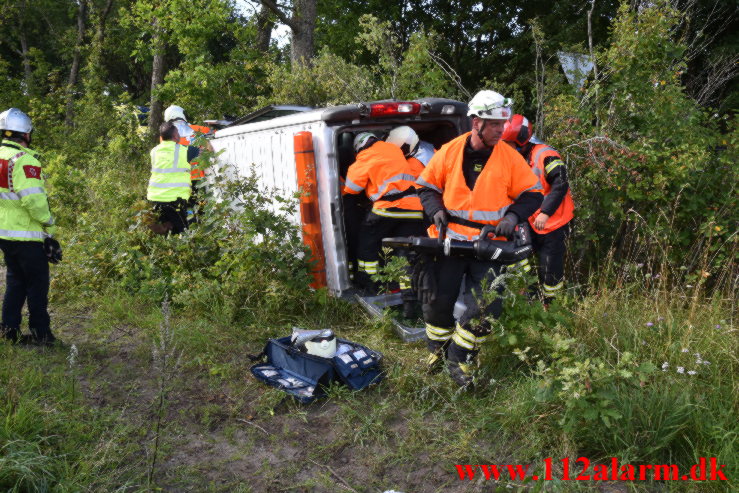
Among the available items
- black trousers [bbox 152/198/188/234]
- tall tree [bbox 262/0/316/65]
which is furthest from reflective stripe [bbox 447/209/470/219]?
tall tree [bbox 262/0/316/65]

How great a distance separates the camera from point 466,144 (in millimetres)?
3861

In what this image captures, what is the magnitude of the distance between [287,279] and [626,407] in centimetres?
304

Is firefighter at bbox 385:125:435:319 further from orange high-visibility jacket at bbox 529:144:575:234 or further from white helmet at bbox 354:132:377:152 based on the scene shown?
orange high-visibility jacket at bbox 529:144:575:234

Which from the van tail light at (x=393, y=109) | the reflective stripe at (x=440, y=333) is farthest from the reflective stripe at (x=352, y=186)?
the reflective stripe at (x=440, y=333)

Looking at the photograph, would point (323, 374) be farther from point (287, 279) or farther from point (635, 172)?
point (635, 172)

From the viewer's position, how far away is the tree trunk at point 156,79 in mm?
10773

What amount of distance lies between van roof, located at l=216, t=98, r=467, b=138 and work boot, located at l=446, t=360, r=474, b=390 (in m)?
2.34

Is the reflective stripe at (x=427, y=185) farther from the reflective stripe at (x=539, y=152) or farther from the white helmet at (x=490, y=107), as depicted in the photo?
the reflective stripe at (x=539, y=152)

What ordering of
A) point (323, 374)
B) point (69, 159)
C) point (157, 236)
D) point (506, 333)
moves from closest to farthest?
1. point (506, 333)
2. point (323, 374)
3. point (157, 236)
4. point (69, 159)

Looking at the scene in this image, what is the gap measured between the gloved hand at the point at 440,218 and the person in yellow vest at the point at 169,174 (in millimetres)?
3869

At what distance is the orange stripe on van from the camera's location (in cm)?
505

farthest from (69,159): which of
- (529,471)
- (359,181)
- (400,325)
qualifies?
(529,471)

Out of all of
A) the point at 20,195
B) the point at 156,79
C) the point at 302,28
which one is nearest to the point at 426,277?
the point at 20,195

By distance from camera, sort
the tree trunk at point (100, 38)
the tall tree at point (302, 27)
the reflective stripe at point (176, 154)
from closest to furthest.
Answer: the reflective stripe at point (176, 154), the tall tree at point (302, 27), the tree trunk at point (100, 38)
